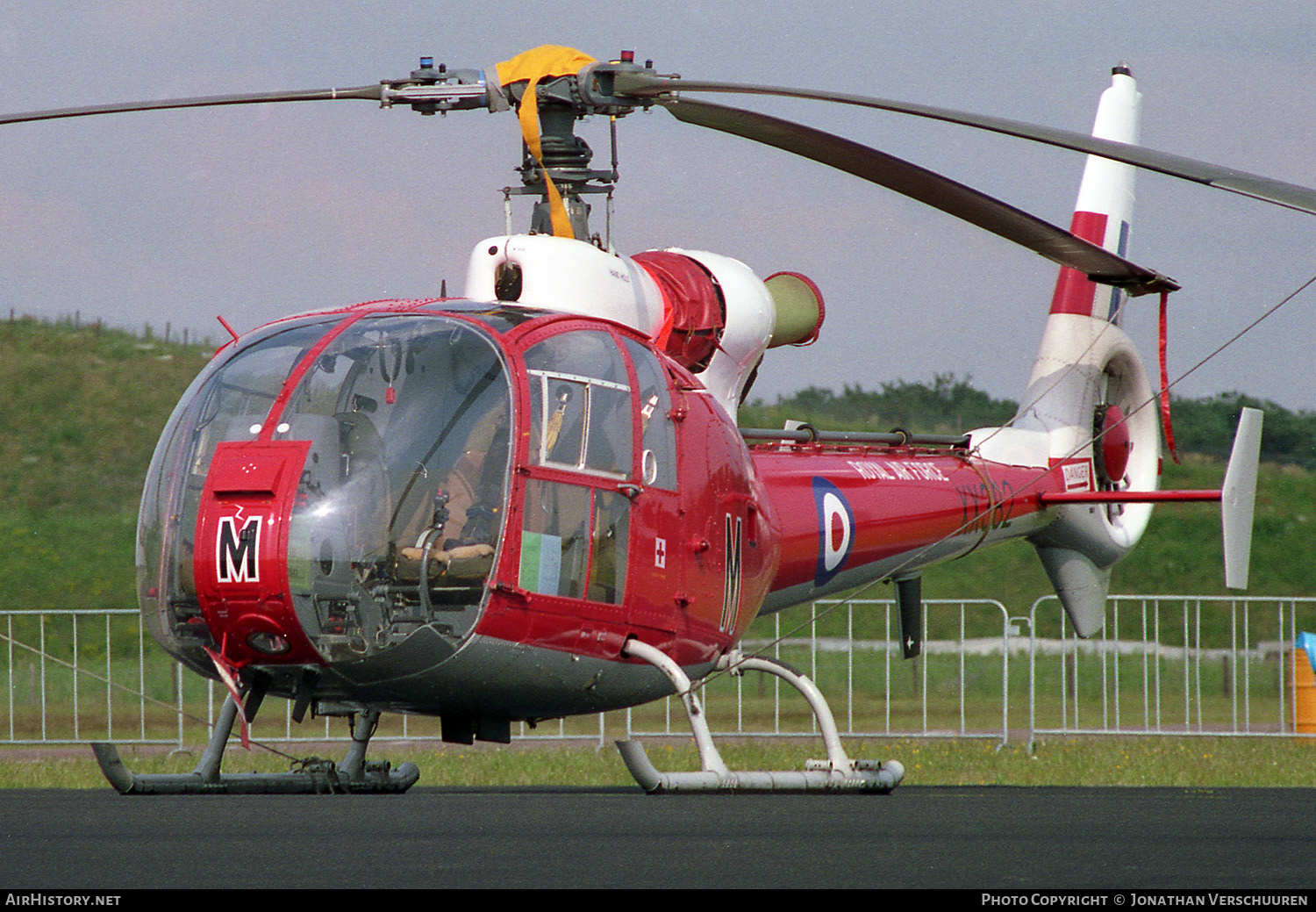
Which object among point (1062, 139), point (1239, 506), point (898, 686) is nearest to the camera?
point (1062, 139)

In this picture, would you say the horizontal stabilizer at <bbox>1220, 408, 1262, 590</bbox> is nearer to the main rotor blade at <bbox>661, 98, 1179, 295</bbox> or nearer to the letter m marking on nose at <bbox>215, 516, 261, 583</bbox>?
the main rotor blade at <bbox>661, 98, 1179, 295</bbox>

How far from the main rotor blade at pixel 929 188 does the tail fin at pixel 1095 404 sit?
3.05 metres

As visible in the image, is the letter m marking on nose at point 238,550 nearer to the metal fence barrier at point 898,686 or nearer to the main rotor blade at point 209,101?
the main rotor blade at point 209,101

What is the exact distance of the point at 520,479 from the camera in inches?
285

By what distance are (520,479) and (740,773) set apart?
5.82ft

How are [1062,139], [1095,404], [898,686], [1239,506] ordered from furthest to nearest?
[898,686] → [1095,404] → [1239,506] → [1062,139]

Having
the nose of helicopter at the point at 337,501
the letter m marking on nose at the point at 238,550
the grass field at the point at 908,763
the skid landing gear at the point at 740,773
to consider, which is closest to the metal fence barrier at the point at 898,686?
the grass field at the point at 908,763

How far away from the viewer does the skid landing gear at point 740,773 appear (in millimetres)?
7473

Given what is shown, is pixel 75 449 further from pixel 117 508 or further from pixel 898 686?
pixel 898 686

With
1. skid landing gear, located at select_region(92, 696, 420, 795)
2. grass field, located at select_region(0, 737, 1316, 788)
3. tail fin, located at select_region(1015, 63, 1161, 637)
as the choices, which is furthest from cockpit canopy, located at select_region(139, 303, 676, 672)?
tail fin, located at select_region(1015, 63, 1161, 637)

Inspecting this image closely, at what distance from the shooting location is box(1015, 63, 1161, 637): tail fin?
39.9 ft

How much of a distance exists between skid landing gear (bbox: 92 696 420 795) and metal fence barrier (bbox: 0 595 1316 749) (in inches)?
226

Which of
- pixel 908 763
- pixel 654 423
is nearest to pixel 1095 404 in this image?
pixel 908 763

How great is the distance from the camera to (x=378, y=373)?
7.41 metres
